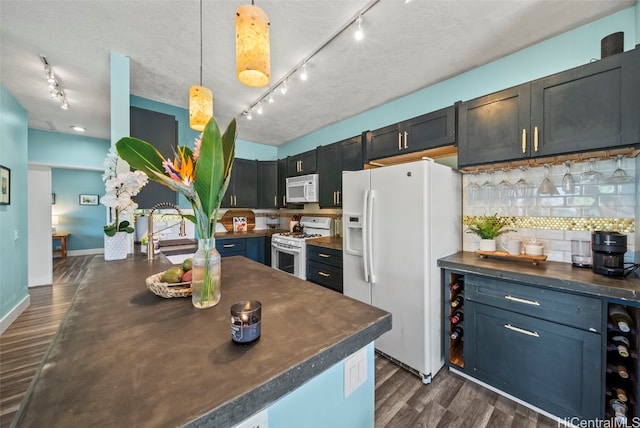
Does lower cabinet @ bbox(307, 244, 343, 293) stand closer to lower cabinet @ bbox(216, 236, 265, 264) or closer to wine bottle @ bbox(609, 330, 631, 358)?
lower cabinet @ bbox(216, 236, 265, 264)

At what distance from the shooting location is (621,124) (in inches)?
59.1

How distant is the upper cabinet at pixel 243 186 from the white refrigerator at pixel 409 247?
2554 mm

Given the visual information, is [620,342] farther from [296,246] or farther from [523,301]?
[296,246]

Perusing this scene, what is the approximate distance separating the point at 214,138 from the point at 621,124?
92.0 inches

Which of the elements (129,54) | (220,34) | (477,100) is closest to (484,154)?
(477,100)

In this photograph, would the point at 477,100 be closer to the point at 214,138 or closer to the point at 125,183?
the point at 214,138

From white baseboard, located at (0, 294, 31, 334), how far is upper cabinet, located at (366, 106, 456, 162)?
180 inches

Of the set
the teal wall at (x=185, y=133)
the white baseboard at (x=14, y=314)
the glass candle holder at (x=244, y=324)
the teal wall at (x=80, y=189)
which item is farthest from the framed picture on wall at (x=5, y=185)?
the glass candle holder at (x=244, y=324)

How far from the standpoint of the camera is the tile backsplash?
1728 mm

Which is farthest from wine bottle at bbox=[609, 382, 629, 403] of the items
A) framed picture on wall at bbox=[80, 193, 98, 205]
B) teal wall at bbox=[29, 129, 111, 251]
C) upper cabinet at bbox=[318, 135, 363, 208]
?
framed picture on wall at bbox=[80, 193, 98, 205]

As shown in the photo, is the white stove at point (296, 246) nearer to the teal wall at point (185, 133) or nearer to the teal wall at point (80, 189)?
the teal wall at point (185, 133)

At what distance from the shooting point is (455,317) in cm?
208

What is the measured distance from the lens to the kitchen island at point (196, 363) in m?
0.47

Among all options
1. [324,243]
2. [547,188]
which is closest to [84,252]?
[324,243]
